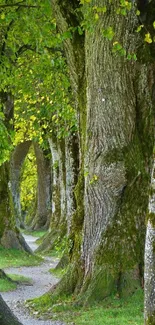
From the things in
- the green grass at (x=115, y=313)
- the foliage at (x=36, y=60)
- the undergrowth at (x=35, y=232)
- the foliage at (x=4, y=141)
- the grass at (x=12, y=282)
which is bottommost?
the green grass at (x=115, y=313)

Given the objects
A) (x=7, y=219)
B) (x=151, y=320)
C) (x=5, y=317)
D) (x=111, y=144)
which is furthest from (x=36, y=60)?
(x=151, y=320)

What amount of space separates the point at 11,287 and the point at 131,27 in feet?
23.6

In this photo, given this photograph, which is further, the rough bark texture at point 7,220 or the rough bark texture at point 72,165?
the rough bark texture at point 7,220

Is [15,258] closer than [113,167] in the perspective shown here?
No

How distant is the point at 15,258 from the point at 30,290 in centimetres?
592

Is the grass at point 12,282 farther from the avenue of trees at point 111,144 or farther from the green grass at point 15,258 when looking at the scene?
the avenue of trees at point 111,144

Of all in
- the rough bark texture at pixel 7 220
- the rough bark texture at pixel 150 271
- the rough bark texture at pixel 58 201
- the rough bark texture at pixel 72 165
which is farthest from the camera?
the rough bark texture at pixel 58 201

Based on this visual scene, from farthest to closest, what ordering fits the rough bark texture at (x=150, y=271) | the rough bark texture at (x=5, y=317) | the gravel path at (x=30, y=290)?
the gravel path at (x=30, y=290)
the rough bark texture at (x=5, y=317)
the rough bark texture at (x=150, y=271)

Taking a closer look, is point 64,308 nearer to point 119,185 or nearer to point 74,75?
point 119,185

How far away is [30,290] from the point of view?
1479 centimetres

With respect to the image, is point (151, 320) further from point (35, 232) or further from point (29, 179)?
point (29, 179)

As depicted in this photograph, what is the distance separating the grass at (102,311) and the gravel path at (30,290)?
33cm

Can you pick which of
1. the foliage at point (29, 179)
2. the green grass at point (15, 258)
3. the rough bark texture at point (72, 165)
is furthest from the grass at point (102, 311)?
the foliage at point (29, 179)

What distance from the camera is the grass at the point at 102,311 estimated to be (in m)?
→ 9.57
